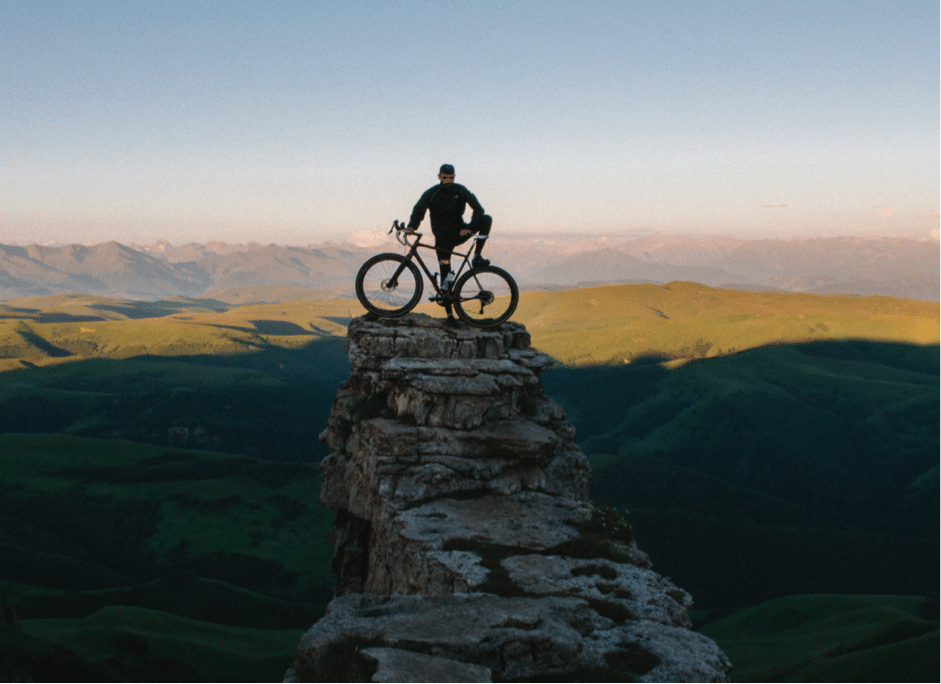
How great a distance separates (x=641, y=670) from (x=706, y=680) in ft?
4.63

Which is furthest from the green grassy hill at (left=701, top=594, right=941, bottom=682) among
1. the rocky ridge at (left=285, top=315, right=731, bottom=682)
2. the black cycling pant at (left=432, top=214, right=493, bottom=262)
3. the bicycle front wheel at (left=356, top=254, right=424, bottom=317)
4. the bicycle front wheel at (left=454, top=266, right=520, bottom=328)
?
the black cycling pant at (left=432, top=214, right=493, bottom=262)

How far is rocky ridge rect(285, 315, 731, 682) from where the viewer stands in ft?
47.2

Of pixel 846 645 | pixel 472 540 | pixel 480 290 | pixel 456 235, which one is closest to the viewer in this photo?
pixel 472 540

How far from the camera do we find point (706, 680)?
14883mm

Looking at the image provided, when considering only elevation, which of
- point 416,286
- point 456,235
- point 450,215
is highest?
point 450,215

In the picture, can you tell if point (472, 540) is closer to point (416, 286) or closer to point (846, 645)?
point (416, 286)

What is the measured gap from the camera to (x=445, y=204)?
29.0 meters

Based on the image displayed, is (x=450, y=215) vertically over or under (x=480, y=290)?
over

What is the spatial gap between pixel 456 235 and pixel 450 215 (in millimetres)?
1027

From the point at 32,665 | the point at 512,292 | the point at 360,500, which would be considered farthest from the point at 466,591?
the point at 32,665

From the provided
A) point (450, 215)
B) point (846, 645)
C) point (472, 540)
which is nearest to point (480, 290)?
point (450, 215)

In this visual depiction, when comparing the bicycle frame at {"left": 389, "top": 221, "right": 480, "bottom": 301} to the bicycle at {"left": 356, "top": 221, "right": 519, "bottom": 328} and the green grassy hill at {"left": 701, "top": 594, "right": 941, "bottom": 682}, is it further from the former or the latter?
the green grassy hill at {"left": 701, "top": 594, "right": 941, "bottom": 682}

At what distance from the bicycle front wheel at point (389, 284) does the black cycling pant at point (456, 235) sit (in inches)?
56.6

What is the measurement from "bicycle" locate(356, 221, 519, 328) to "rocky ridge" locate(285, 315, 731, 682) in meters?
0.96
